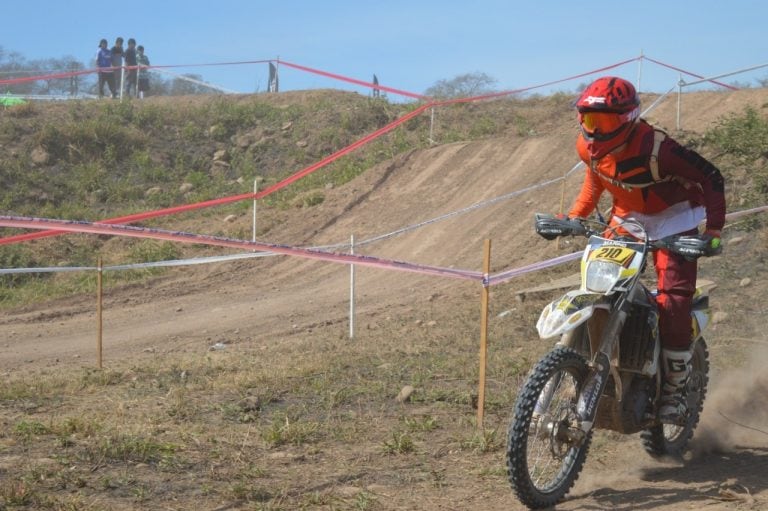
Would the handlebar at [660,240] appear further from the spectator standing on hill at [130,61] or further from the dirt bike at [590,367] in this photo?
the spectator standing on hill at [130,61]

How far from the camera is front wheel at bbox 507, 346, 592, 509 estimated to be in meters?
4.37

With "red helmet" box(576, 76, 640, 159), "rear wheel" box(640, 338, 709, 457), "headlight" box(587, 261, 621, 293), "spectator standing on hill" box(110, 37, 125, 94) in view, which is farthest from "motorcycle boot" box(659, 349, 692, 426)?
"spectator standing on hill" box(110, 37, 125, 94)

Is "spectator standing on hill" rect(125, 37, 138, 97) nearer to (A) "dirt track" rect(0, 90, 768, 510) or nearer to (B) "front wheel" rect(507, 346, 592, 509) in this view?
(A) "dirt track" rect(0, 90, 768, 510)

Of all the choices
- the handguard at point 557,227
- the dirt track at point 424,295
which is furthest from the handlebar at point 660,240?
the dirt track at point 424,295

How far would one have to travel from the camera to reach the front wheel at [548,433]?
437 cm

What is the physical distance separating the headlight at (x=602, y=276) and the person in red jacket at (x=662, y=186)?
0.60 m

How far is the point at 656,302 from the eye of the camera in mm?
5133

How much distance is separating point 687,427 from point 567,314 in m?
1.73

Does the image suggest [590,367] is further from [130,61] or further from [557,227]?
[130,61]

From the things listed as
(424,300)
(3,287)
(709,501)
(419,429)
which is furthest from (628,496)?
(3,287)

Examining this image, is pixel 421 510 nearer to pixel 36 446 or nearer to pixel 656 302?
pixel 656 302

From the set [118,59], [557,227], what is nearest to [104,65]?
[118,59]

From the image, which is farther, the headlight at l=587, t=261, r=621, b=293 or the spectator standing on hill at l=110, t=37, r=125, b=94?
the spectator standing on hill at l=110, t=37, r=125, b=94

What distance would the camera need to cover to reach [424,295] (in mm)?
12102
